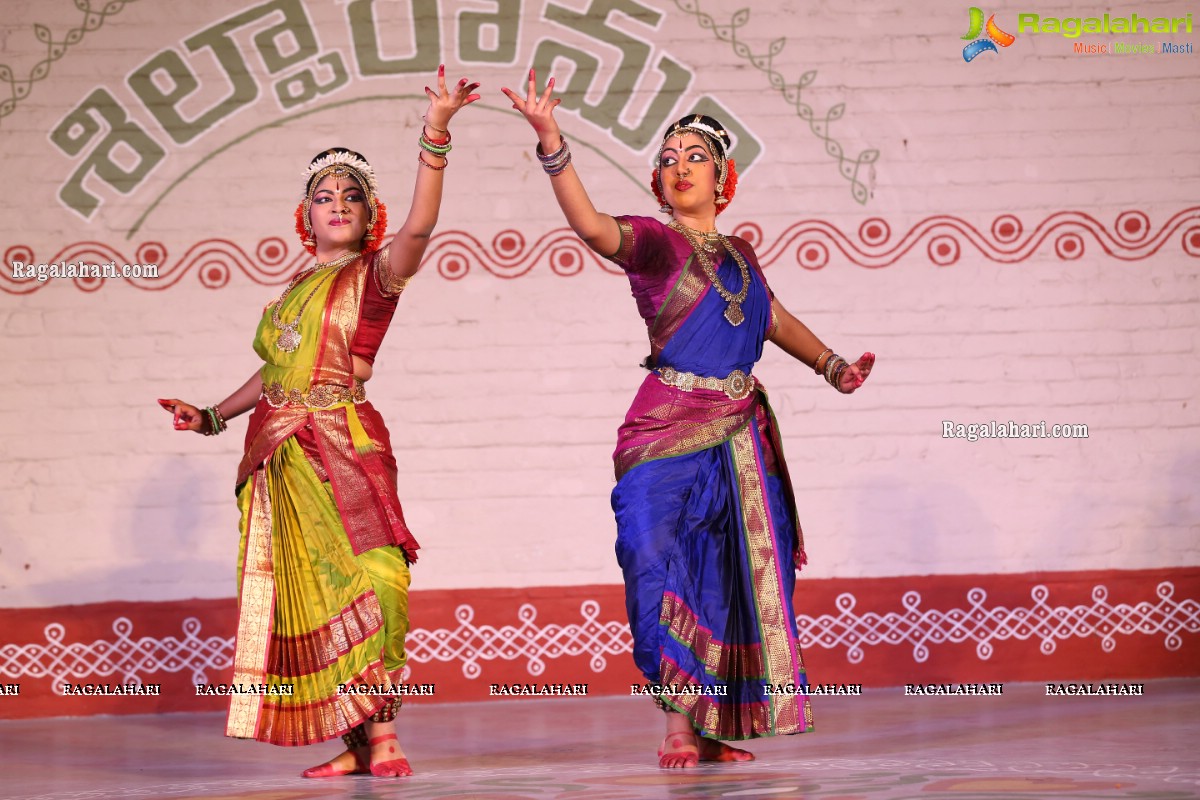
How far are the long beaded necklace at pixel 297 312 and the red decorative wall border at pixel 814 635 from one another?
5.64 feet

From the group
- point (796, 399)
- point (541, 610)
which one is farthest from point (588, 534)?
point (796, 399)

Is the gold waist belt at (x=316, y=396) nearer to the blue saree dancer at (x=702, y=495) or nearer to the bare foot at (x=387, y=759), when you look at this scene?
the blue saree dancer at (x=702, y=495)

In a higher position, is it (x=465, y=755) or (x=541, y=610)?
(x=541, y=610)

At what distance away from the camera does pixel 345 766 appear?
3541 mm

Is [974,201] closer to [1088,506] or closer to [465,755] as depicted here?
[1088,506]

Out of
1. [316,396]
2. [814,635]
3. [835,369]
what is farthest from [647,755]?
[814,635]

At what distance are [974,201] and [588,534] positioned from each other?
179 centimetres

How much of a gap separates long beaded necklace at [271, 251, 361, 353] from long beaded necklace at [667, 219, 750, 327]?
2.69 feet

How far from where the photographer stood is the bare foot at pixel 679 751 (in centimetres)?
343

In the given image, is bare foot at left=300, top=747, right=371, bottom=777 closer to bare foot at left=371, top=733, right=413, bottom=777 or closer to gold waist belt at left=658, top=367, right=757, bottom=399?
bare foot at left=371, top=733, right=413, bottom=777

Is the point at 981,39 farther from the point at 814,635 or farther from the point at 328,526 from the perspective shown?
the point at 328,526

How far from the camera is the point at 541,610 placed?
5164 mm

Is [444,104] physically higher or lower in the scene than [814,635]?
higher

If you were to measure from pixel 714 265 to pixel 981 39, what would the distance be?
2189 mm
